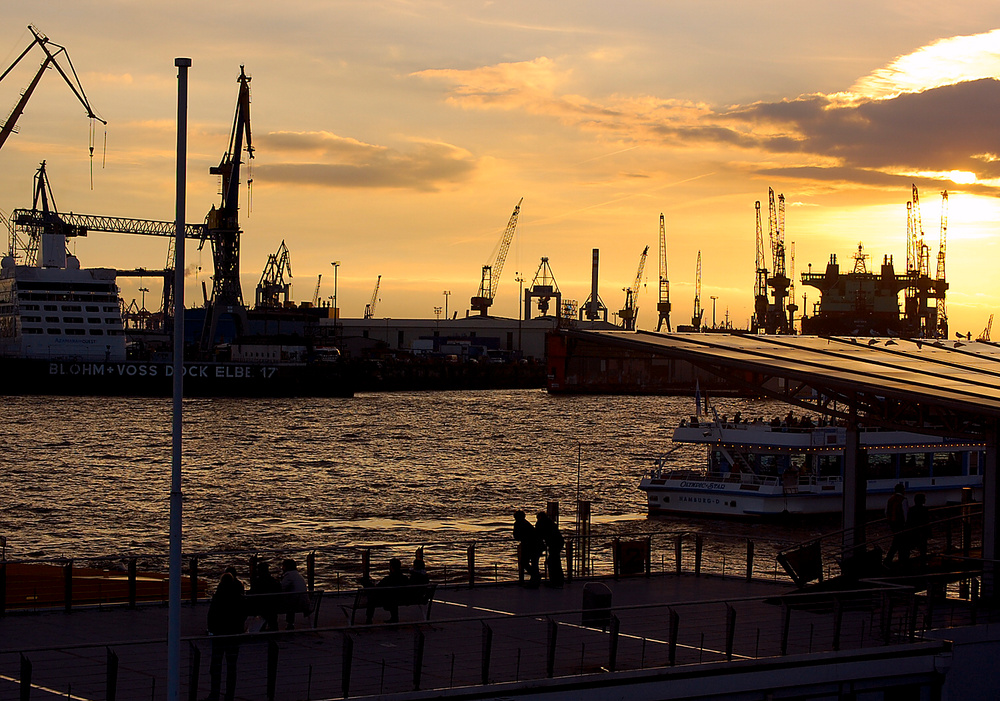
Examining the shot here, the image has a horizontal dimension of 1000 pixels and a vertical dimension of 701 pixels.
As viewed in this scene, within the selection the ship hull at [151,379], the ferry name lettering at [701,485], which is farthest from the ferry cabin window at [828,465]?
the ship hull at [151,379]

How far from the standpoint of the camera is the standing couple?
1912cm

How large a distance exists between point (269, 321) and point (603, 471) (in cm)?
12444

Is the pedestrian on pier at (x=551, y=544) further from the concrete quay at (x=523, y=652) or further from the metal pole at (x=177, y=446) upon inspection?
the metal pole at (x=177, y=446)

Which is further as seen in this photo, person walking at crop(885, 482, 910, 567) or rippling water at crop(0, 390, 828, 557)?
rippling water at crop(0, 390, 828, 557)

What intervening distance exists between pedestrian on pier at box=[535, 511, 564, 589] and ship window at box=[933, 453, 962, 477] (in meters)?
31.3

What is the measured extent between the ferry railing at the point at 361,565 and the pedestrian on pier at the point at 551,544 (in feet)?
1.73

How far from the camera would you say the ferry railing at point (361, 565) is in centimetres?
1806

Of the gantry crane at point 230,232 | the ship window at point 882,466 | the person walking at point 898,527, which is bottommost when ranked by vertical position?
the ship window at point 882,466

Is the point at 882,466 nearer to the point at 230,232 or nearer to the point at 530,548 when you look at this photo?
the point at 530,548

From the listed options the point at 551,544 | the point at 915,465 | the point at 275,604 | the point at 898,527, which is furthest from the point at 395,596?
the point at 915,465

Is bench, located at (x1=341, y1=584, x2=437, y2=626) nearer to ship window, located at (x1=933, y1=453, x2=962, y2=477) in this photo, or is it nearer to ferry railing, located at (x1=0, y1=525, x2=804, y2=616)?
ferry railing, located at (x1=0, y1=525, x2=804, y2=616)

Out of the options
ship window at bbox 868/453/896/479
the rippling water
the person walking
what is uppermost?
the person walking

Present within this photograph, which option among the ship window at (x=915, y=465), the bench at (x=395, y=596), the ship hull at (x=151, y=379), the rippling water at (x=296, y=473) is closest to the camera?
the bench at (x=395, y=596)

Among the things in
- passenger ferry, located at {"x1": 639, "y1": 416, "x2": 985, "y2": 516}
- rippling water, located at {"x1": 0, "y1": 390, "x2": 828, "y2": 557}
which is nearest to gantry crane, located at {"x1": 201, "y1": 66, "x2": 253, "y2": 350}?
rippling water, located at {"x1": 0, "y1": 390, "x2": 828, "y2": 557}
